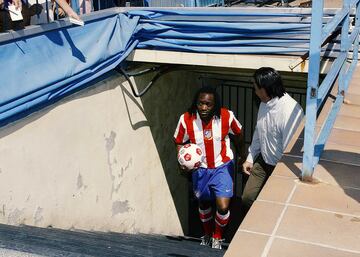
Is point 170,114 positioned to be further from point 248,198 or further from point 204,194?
point 248,198

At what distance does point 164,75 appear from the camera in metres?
6.97

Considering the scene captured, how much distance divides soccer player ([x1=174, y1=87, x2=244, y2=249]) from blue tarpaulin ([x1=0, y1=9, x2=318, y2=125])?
2.88 feet

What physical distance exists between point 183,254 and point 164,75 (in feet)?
12.3

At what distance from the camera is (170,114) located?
24.4 ft

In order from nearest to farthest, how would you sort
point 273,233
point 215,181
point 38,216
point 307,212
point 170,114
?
1. point 273,233
2. point 307,212
3. point 38,216
4. point 215,181
5. point 170,114

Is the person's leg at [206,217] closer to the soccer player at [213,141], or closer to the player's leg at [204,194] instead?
the player's leg at [204,194]

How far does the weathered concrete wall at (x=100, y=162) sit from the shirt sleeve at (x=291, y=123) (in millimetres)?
2023

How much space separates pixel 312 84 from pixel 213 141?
2.32 metres

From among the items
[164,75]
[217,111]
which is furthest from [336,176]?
[164,75]

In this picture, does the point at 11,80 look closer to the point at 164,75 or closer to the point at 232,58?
the point at 232,58

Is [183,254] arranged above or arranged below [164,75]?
below

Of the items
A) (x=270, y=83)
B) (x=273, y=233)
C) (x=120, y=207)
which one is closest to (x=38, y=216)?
(x=120, y=207)

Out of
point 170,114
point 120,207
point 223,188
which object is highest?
point 170,114

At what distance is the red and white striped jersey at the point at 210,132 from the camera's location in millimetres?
5020
